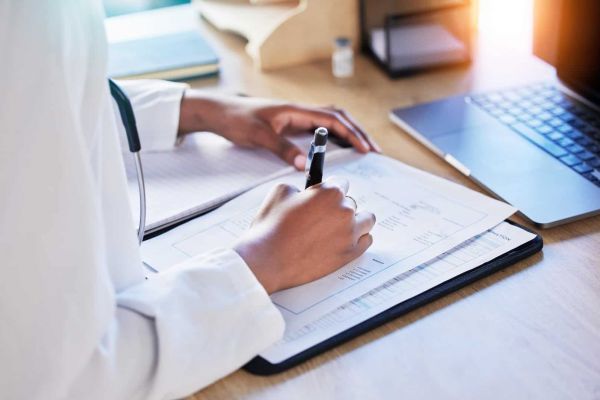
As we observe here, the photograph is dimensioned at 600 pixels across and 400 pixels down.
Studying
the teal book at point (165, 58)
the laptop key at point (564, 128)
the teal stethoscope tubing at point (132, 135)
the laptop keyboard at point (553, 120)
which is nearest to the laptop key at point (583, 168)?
the laptop keyboard at point (553, 120)

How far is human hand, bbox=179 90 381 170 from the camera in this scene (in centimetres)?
117

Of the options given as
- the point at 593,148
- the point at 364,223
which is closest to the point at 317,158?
the point at 364,223

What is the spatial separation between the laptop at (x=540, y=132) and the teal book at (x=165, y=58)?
41 cm

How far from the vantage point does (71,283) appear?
682 millimetres

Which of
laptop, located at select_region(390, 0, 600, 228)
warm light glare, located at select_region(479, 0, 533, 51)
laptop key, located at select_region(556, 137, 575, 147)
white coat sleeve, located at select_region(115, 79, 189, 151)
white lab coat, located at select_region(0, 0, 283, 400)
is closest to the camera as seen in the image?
white lab coat, located at select_region(0, 0, 283, 400)

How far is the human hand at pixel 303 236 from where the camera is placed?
85 centimetres

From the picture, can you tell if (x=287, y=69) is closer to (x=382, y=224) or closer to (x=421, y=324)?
(x=382, y=224)

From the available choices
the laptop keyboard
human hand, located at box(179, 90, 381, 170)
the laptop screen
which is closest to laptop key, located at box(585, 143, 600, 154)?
the laptop keyboard

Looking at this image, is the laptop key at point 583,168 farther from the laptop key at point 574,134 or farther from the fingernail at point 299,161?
the fingernail at point 299,161

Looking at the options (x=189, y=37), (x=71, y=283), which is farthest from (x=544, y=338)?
(x=189, y=37)

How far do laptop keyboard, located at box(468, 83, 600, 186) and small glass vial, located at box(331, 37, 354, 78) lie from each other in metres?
0.26

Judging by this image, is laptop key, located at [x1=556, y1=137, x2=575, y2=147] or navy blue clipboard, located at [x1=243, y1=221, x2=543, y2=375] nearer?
navy blue clipboard, located at [x1=243, y1=221, x2=543, y2=375]

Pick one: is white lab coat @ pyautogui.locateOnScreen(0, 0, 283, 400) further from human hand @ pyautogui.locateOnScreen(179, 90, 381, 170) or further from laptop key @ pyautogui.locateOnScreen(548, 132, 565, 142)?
laptop key @ pyautogui.locateOnScreen(548, 132, 565, 142)

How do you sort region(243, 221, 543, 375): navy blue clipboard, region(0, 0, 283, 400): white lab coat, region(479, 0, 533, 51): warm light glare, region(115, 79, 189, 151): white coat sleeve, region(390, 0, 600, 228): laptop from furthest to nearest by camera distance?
region(479, 0, 533, 51): warm light glare
region(115, 79, 189, 151): white coat sleeve
region(390, 0, 600, 228): laptop
region(243, 221, 543, 375): navy blue clipboard
region(0, 0, 283, 400): white lab coat
